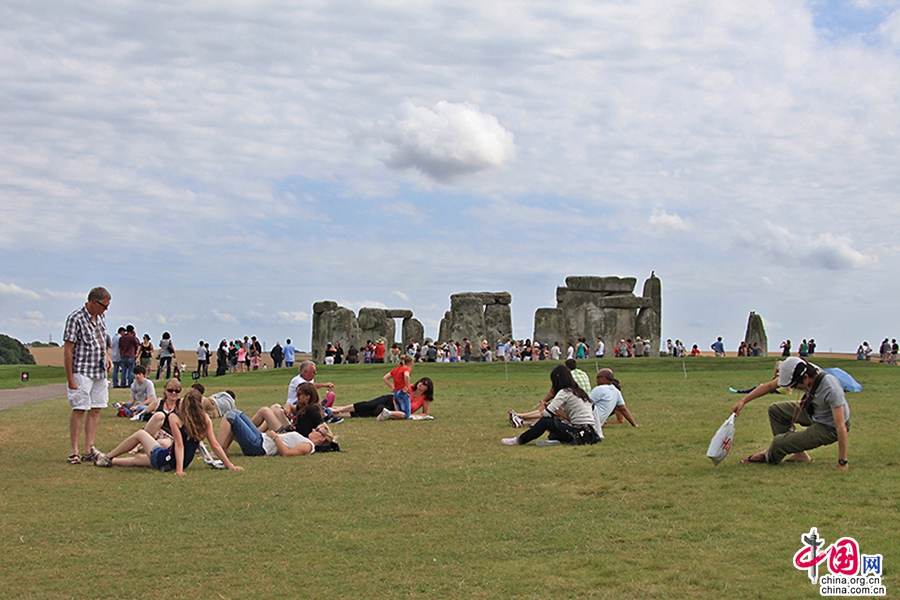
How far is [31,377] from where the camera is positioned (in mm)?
29391

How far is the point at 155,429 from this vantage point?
9.94m

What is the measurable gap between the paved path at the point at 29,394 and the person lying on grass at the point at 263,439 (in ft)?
28.4

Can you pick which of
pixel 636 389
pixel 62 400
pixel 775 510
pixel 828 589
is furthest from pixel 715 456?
pixel 62 400

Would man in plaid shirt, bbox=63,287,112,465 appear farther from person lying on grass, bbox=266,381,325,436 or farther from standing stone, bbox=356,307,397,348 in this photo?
standing stone, bbox=356,307,397,348

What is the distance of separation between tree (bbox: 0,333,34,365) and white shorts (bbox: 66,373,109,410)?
43287 mm

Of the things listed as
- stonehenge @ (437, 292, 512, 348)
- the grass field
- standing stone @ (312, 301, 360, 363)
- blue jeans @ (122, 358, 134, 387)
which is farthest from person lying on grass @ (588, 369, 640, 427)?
standing stone @ (312, 301, 360, 363)

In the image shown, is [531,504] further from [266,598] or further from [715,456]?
[266,598]

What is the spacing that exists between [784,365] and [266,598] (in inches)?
210

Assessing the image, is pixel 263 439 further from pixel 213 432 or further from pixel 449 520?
pixel 449 520

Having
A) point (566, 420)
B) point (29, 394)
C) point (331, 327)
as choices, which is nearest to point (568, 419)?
point (566, 420)

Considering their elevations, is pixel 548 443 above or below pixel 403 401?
below

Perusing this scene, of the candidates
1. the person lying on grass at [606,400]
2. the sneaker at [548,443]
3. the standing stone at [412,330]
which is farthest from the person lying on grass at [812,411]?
the standing stone at [412,330]

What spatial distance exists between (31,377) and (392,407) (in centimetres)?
1988

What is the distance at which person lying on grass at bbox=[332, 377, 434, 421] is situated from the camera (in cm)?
1423
